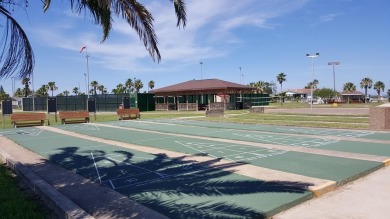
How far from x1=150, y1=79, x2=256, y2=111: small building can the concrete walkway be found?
33298mm

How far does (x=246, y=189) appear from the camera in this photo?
20.4 ft

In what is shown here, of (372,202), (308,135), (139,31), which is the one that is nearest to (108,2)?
(139,31)

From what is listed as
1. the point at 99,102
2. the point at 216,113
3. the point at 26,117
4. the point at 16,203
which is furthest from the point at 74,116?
the point at 99,102

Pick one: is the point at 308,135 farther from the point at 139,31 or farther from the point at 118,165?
the point at 139,31

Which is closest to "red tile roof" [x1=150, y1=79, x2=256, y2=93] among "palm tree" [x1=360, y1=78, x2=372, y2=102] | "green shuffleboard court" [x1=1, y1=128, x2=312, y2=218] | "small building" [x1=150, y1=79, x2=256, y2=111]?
"small building" [x1=150, y1=79, x2=256, y2=111]

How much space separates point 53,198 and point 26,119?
18732mm

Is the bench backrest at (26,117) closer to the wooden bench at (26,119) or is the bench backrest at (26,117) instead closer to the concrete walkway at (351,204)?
the wooden bench at (26,119)

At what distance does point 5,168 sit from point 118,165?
307cm

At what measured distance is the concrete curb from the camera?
16.5 feet

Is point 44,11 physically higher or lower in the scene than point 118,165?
higher

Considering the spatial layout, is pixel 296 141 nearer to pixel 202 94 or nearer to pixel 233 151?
pixel 233 151

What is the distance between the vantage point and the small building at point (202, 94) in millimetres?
42531

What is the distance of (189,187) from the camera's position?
6.40 meters

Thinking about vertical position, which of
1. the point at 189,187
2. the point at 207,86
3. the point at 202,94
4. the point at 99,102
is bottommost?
the point at 189,187
